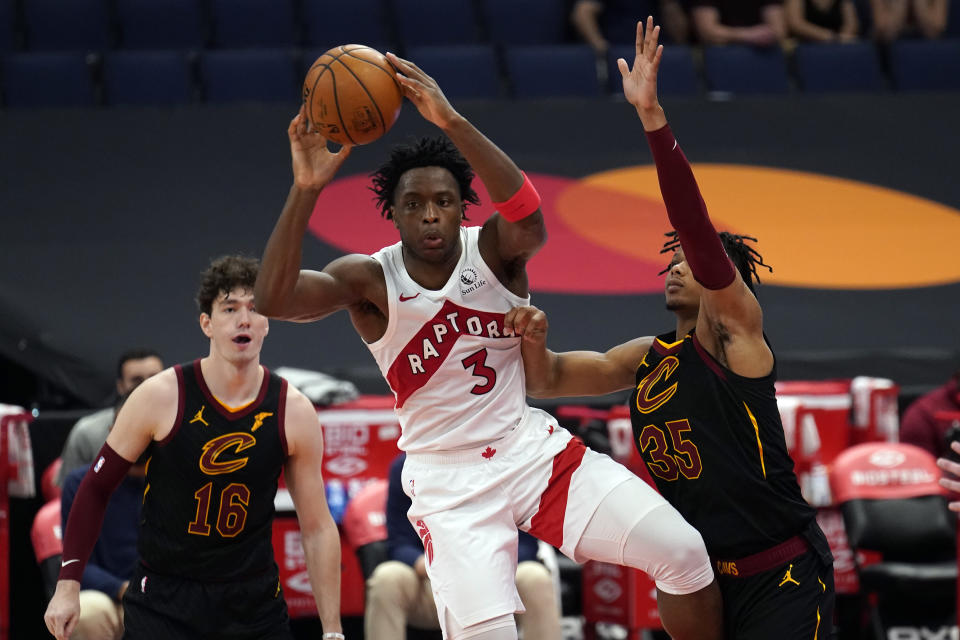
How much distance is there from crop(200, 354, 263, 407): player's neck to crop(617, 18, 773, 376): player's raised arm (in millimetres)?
1647

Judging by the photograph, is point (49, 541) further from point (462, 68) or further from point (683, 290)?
point (462, 68)

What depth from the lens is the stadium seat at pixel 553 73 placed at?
10.4 m

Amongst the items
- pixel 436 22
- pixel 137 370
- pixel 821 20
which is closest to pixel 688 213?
pixel 137 370

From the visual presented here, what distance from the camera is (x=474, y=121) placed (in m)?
9.65

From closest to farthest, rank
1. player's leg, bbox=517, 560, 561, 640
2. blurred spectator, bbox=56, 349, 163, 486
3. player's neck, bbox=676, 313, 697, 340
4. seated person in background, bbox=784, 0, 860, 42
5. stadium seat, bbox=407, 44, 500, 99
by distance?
player's neck, bbox=676, 313, 697, 340, player's leg, bbox=517, 560, 561, 640, blurred spectator, bbox=56, 349, 163, 486, stadium seat, bbox=407, 44, 500, 99, seated person in background, bbox=784, 0, 860, 42

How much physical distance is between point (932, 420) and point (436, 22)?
5.33 meters

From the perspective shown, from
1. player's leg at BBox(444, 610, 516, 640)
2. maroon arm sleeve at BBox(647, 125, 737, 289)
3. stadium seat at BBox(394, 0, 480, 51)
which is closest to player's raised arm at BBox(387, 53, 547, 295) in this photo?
maroon arm sleeve at BBox(647, 125, 737, 289)

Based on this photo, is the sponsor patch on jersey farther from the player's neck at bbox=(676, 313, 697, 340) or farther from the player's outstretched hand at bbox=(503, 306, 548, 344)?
the player's neck at bbox=(676, 313, 697, 340)

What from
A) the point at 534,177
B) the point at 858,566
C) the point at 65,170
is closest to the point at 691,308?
the point at 858,566

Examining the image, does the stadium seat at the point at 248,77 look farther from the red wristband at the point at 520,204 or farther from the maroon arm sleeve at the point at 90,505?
the red wristband at the point at 520,204

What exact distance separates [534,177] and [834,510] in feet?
11.6

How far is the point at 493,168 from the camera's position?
13.4 feet

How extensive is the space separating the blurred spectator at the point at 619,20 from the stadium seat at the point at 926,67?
69.2 inches

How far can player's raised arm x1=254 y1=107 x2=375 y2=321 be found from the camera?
3.95 metres
